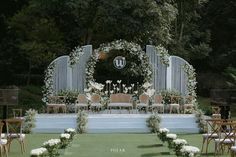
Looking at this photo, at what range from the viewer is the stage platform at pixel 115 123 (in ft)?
63.1

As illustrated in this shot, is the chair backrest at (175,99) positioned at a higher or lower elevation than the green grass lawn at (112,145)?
higher

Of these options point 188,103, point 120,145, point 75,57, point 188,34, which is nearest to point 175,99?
point 188,103

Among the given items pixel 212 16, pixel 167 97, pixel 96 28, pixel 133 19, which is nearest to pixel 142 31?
pixel 133 19

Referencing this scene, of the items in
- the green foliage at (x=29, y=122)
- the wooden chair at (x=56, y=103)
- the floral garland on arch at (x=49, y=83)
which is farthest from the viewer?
the floral garland on arch at (x=49, y=83)

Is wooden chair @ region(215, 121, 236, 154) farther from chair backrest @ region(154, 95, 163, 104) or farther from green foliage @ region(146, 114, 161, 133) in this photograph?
chair backrest @ region(154, 95, 163, 104)

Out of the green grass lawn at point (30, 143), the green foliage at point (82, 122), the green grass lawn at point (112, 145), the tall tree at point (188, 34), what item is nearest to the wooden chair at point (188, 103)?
the green grass lawn at point (112, 145)

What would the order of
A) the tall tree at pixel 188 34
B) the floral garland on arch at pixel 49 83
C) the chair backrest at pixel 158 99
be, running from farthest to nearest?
the tall tree at pixel 188 34
the floral garland on arch at pixel 49 83
the chair backrest at pixel 158 99

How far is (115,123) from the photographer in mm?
19750

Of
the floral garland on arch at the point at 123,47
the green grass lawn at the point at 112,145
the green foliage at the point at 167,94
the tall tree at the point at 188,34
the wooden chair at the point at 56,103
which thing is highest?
the tall tree at the point at 188,34

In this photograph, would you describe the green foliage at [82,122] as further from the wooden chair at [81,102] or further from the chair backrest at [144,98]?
the chair backrest at [144,98]

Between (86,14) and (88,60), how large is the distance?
4335mm

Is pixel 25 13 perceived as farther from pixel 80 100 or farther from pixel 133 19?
pixel 80 100

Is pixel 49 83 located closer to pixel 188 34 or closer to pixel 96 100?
pixel 96 100

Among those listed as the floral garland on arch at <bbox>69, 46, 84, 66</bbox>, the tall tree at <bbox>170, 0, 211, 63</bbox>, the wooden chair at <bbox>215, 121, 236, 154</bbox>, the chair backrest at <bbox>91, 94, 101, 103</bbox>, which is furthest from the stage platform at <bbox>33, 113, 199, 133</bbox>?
the tall tree at <bbox>170, 0, 211, 63</bbox>
